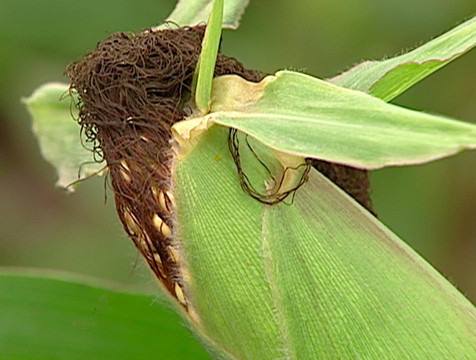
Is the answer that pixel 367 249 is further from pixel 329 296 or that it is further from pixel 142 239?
pixel 142 239

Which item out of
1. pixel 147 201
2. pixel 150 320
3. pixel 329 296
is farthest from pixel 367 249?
pixel 150 320

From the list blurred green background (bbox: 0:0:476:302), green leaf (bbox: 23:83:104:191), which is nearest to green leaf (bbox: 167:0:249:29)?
green leaf (bbox: 23:83:104:191)

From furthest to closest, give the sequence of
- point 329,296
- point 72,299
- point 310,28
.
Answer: point 310,28, point 72,299, point 329,296

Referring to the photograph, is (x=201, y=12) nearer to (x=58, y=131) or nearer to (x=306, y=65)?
(x=58, y=131)

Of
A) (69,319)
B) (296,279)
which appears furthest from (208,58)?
(69,319)

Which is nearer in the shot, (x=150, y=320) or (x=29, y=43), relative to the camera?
(x=150, y=320)

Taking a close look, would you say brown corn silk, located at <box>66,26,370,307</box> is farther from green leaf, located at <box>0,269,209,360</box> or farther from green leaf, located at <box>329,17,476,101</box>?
green leaf, located at <box>0,269,209,360</box>
